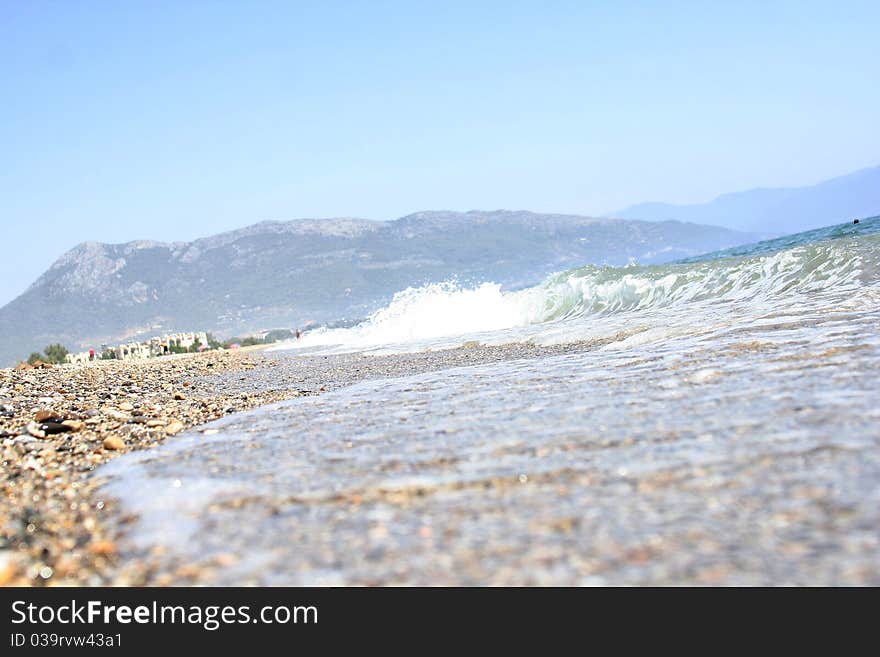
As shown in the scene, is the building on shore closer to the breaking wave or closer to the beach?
the breaking wave

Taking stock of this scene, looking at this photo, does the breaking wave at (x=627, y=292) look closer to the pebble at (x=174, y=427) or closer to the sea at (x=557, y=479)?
the sea at (x=557, y=479)

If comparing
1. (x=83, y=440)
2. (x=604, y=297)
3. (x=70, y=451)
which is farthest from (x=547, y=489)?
(x=604, y=297)

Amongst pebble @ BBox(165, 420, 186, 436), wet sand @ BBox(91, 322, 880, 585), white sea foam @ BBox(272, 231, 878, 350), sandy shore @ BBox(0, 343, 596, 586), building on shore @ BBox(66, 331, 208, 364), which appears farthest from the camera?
building on shore @ BBox(66, 331, 208, 364)

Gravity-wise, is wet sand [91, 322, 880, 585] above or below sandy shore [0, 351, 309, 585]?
below

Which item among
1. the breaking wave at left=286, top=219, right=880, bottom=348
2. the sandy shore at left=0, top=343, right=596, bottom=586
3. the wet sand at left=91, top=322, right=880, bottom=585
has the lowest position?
the wet sand at left=91, top=322, right=880, bottom=585

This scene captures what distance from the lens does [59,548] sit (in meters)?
2.89

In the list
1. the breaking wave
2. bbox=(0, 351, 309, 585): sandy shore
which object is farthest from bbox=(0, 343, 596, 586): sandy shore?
the breaking wave

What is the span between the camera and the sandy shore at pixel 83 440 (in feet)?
9.05

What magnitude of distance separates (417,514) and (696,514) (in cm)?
100

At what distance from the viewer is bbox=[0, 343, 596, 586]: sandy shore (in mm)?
2760

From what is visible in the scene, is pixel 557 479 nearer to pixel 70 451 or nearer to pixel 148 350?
pixel 70 451

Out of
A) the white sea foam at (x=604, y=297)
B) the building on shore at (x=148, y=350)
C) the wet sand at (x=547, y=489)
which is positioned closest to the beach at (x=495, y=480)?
the wet sand at (x=547, y=489)
